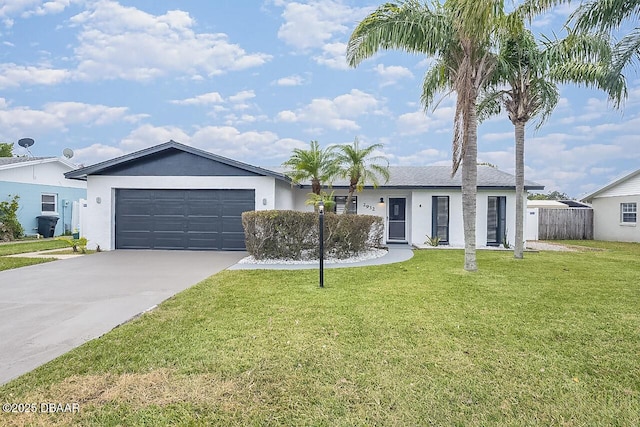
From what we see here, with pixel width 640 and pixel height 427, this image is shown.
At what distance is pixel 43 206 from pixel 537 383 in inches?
950

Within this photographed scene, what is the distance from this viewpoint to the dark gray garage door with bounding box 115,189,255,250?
507 inches

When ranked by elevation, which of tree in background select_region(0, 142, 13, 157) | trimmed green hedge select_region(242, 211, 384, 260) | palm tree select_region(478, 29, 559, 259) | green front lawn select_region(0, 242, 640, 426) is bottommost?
green front lawn select_region(0, 242, 640, 426)

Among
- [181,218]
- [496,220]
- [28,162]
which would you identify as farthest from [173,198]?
[496,220]

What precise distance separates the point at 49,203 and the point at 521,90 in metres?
23.8

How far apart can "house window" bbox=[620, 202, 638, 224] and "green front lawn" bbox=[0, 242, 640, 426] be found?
16435mm

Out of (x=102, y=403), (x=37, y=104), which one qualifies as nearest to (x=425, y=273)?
(x=102, y=403)

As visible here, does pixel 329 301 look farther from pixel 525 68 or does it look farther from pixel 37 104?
pixel 37 104

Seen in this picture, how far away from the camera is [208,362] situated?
363cm

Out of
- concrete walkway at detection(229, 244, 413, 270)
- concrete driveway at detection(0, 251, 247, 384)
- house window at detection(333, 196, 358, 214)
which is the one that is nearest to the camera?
concrete driveway at detection(0, 251, 247, 384)

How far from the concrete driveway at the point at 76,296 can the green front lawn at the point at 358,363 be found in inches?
16.2

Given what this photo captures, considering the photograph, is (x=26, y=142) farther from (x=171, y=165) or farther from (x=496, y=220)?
(x=496, y=220)

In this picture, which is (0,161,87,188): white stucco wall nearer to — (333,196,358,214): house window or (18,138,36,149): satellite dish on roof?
(18,138,36,149): satellite dish on roof

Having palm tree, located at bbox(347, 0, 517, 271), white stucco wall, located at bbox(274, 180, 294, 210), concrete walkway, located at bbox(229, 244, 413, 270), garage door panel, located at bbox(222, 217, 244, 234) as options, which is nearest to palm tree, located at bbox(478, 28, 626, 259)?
palm tree, located at bbox(347, 0, 517, 271)

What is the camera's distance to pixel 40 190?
64.0 feet
